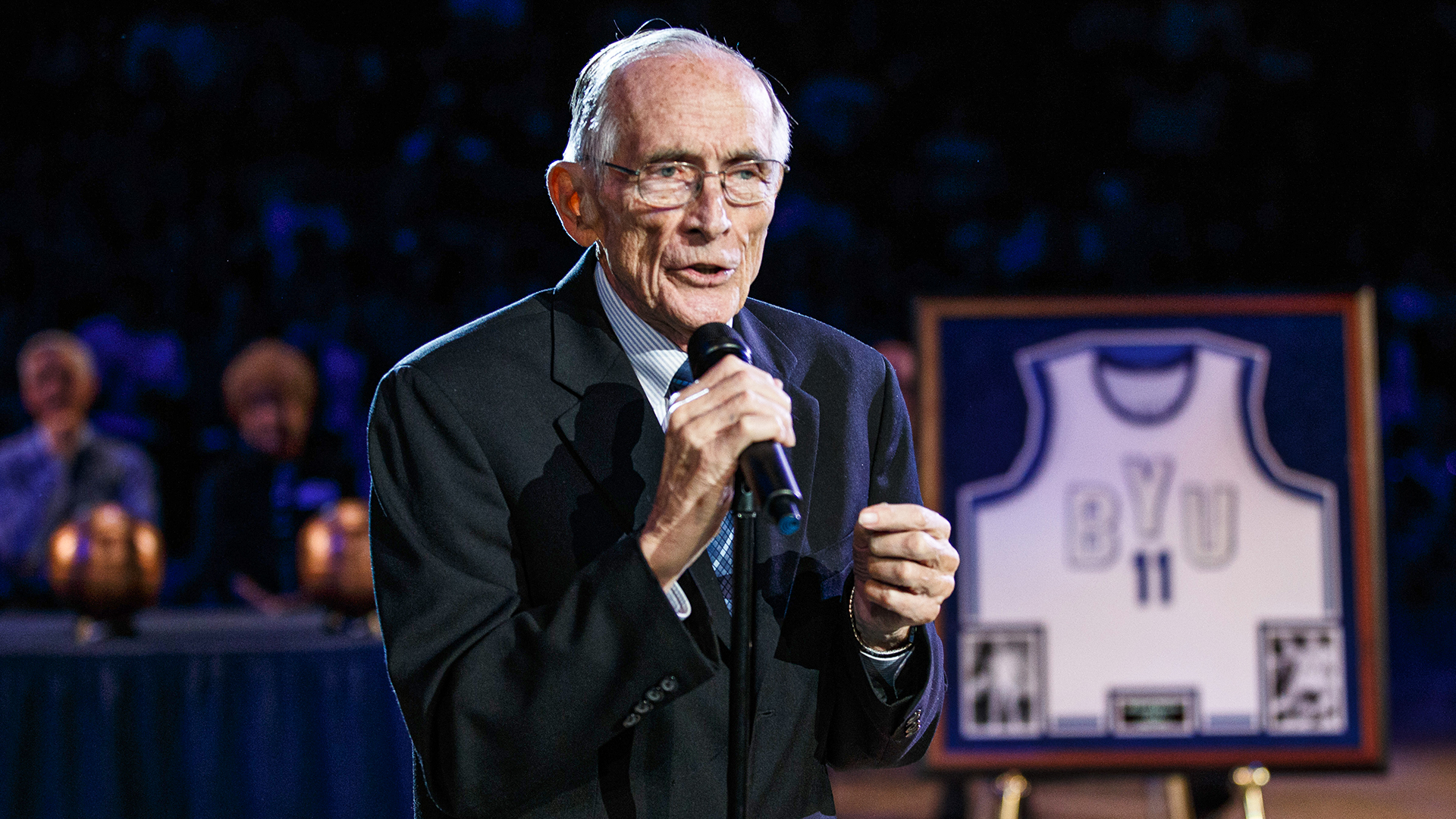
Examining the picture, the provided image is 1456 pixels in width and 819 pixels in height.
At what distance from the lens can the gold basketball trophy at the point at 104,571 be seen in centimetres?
270

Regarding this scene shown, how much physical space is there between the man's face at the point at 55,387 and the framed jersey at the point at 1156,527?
2911mm

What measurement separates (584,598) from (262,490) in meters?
3.28

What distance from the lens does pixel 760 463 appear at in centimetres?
88

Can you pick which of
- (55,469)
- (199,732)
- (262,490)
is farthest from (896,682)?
(55,469)

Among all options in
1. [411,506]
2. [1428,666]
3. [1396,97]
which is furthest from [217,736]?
[1428,666]

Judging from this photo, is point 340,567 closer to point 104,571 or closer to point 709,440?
point 104,571

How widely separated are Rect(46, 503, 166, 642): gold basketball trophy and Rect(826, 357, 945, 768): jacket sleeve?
6.71 feet

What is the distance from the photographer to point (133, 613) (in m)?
2.79

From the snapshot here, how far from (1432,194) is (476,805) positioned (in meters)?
6.27

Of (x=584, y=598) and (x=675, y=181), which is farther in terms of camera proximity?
(x=675, y=181)

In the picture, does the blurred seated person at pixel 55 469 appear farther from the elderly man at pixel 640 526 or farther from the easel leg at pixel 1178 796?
the elderly man at pixel 640 526

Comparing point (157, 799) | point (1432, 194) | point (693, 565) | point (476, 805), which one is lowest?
point (157, 799)

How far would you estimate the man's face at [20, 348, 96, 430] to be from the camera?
4.00 meters

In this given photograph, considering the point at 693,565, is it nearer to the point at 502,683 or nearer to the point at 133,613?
the point at 502,683
